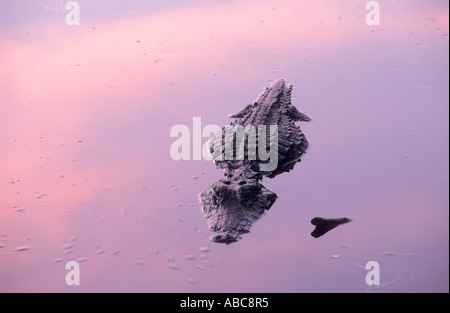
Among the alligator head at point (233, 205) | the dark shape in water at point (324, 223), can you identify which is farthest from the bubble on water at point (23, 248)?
the dark shape in water at point (324, 223)

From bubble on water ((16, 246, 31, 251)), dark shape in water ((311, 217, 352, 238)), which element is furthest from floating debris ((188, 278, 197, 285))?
bubble on water ((16, 246, 31, 251))

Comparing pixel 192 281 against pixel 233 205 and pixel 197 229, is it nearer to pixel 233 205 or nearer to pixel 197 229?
pixel 197 229

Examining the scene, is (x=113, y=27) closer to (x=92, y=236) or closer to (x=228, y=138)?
(x=228, y=138)

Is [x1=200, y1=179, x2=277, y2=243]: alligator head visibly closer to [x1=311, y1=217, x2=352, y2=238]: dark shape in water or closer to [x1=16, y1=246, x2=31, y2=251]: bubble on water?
[x1=311, y1=217, x2=352, y2=238]: dark shape in water

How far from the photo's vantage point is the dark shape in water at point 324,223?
4662 millimetres

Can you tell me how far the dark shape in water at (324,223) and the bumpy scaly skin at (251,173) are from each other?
20.1 inches

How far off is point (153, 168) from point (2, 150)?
1.83 metres

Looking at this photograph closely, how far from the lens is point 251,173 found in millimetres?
5418

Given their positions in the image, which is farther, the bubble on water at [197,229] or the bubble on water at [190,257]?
the bubble on water at [197,229]

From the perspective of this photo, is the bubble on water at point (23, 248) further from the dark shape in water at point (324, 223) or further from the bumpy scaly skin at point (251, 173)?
the dark shape in water at point (324, 223)

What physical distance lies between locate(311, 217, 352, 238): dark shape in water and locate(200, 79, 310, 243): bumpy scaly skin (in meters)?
0.51

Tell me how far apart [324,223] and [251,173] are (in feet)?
3.31

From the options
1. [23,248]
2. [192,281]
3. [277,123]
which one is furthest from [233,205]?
[23,248]

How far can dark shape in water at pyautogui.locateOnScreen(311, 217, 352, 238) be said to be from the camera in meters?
4.66
